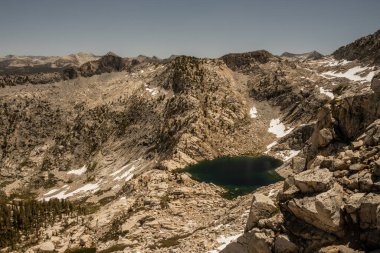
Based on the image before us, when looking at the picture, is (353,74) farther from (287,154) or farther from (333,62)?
A: (287,154)

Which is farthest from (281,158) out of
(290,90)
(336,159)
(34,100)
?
(34,100)

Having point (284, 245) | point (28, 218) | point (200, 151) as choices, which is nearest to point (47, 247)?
point (28, 218)

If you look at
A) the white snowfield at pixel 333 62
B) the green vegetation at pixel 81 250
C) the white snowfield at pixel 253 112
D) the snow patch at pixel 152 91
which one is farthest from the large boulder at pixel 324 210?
the white snowfield at pixel 333 62

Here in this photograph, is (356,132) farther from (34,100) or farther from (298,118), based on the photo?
(34,100)

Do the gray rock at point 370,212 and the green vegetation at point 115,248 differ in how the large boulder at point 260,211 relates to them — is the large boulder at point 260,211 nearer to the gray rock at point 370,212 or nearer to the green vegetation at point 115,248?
the gray rock at point 370,212

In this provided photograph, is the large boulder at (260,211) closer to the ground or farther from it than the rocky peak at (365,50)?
closer to the ground

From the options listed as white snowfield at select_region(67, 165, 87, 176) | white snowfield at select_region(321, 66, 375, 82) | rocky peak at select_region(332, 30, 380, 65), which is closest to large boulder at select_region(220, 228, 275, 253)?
white snowfield at select_region(321, 66, 375, 82)
